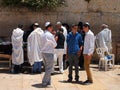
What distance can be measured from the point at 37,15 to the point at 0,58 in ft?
8.94

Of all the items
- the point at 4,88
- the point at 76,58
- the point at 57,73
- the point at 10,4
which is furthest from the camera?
the point at 10,4

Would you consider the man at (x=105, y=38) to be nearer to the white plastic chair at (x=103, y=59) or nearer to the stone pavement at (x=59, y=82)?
the white plastic chair at (x=103, y=59)

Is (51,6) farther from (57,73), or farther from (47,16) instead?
(57,73)

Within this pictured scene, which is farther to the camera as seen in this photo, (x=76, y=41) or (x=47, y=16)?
(x=47, y=16)

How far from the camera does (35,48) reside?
42.5 ft

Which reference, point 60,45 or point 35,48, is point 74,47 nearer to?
point 60,45

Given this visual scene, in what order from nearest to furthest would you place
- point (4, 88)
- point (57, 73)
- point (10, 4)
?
point (4, 88), point (57, 73), point (10, 4)

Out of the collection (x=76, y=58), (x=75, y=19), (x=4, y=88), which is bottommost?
(x=4, y=88)

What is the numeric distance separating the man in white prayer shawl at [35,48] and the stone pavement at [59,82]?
0.55 meters

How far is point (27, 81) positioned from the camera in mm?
11352

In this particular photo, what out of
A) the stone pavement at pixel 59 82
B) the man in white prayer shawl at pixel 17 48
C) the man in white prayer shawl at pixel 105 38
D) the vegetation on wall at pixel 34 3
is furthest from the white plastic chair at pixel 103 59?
the man in white prayer shawl at pixel 17 48

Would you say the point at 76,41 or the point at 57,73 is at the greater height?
the point at 76,41

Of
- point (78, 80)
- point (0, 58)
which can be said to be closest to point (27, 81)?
point (78, 80)

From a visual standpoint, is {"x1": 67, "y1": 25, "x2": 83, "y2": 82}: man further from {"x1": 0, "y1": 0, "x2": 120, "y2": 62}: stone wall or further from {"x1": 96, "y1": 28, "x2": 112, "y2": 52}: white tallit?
{"x1": 0, "y1": 0, "x2": 120, "y2": 62}: stone wall
